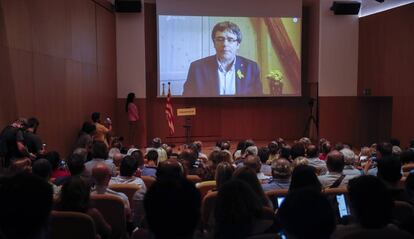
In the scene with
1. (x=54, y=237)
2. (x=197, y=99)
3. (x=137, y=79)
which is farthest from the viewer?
(x=197, y=99)

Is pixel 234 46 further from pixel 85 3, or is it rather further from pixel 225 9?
pixel 85 3

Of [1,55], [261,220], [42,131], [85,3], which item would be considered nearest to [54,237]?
[261,220]

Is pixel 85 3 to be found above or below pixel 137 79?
above

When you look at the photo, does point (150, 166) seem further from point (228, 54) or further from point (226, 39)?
point (226, 39)

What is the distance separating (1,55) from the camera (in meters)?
5.78

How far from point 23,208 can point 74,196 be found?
3.28 feet

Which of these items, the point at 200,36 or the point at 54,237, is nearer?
the point at 54,237

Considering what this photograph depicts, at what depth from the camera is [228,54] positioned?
1162 centimetres

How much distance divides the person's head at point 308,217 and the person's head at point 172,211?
35cm

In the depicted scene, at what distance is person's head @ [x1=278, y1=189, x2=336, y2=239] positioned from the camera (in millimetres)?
1555

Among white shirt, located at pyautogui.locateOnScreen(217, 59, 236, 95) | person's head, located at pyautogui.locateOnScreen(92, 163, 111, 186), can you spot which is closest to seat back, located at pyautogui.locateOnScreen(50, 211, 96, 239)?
person's head, located at pyautogui.locateOnScreen(92, 163, 111, 186)

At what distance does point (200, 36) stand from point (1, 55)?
21.3 ft

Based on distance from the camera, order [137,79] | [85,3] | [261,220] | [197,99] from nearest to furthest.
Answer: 1. [261,220]
2. [85,3]
3. [137,79]
4. [197,99]

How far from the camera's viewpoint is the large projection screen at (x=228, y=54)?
453 inches
